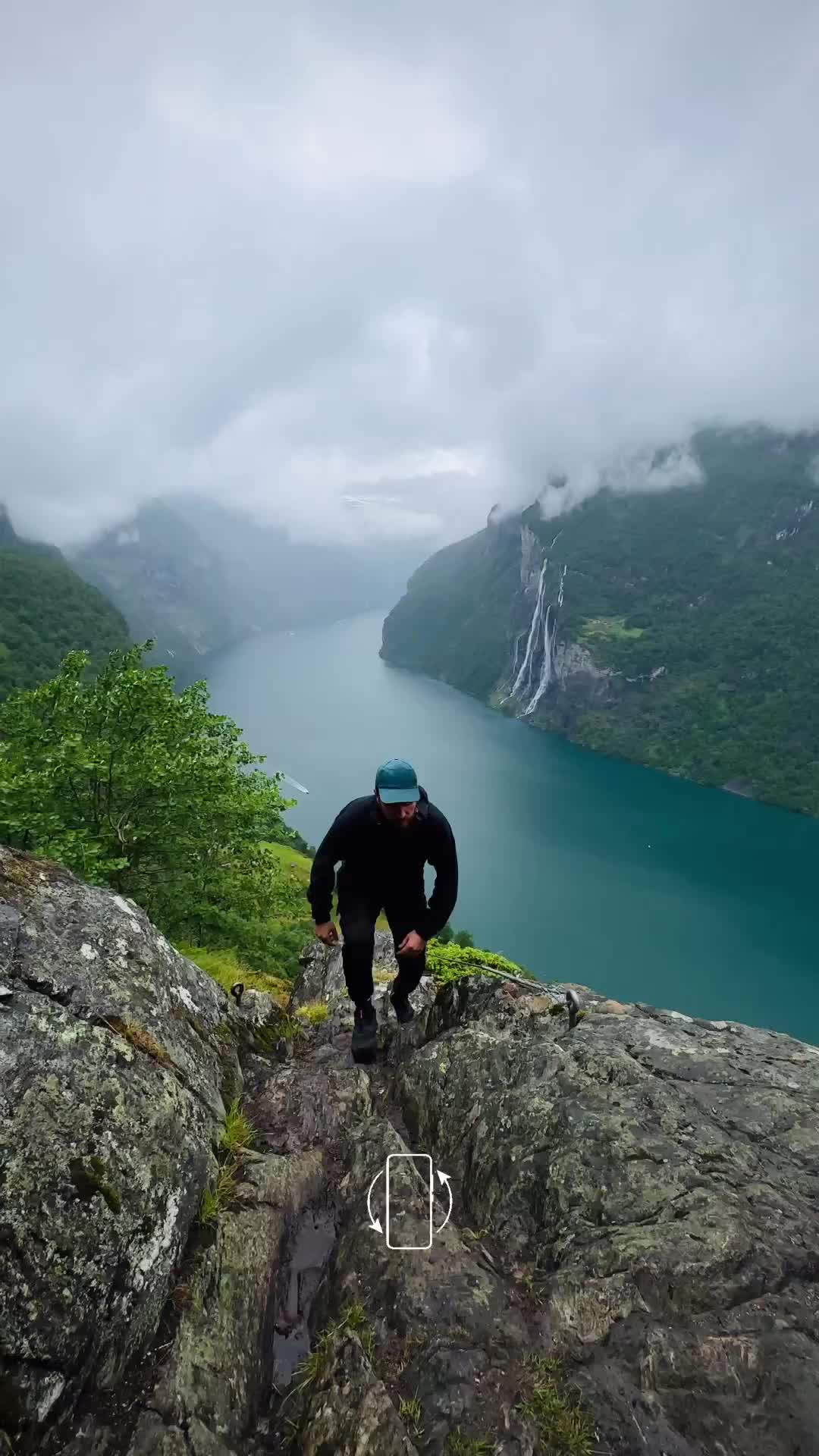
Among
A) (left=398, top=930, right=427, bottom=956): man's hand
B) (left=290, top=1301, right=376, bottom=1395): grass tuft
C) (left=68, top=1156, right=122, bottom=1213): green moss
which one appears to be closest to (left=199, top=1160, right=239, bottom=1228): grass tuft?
(left=68, top=1156, right=122, bottom=1213): green moss

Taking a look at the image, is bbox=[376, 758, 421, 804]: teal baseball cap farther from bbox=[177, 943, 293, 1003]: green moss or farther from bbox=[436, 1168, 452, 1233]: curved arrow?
bbox=[177, 943, 293, 1003]: green moss

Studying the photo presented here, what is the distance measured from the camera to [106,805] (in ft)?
43.0

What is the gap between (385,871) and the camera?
Result: 6520 millimetres

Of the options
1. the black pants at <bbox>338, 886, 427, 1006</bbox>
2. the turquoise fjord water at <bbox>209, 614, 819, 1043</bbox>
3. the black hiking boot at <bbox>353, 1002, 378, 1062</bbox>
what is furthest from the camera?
the turquoise fjord water at <bbox>209, 614, 819, 1043</bbox>

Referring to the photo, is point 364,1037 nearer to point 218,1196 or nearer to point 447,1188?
point 447,1188

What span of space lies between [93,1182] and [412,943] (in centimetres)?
336

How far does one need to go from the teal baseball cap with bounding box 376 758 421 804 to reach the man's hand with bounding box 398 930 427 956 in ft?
5.68

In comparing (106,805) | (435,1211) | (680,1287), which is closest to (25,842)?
(106,805)

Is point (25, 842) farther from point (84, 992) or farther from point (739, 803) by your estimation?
point (739, 803)

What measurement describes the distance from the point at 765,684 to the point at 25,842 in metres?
202

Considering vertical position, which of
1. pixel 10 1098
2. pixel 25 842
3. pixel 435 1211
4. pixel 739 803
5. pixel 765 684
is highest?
pixel 765 684

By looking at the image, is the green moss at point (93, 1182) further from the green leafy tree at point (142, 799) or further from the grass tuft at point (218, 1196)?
the green leafy tree at point (142, 799)

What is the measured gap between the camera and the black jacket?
6.29 m

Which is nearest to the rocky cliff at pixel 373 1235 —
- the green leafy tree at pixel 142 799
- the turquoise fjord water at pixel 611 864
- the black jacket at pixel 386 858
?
the black jacket at pixel 386 858
